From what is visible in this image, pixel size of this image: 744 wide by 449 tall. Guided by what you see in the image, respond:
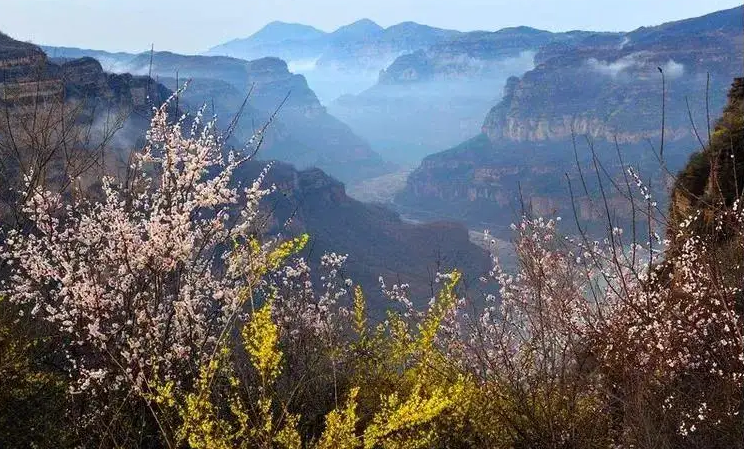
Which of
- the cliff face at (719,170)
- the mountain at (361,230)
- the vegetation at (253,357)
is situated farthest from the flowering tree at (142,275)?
the mountain at (361,230)

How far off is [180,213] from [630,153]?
682 ft

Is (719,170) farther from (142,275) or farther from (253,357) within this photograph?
(142,275)

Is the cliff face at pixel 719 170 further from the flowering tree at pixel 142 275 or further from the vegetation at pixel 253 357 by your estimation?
the flowering tree at pixel 142 275

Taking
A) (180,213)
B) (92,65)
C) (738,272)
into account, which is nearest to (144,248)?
(180,213)

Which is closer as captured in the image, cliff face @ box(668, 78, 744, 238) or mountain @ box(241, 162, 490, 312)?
cliff face @ box(668, 78, 744, 238)

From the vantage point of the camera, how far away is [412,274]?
10312 centimetres

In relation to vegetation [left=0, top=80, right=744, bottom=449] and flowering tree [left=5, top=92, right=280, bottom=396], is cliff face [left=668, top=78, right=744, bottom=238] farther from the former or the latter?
flowering tree [left=5, top=92, right=280, bottom=396]

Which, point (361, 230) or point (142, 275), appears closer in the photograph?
point (142, 275)

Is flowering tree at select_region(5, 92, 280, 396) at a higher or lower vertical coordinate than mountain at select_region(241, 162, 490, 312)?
higher

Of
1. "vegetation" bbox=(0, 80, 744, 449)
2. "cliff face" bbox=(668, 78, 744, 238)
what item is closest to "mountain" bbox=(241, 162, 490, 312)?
"cliff face" bbox=(668, 78, 744, 238)

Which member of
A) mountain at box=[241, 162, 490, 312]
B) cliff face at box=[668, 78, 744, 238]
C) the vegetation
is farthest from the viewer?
mountain at box=[241, 162, 490, 312]

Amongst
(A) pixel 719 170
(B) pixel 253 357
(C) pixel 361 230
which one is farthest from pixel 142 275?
(C) pixel 361 230

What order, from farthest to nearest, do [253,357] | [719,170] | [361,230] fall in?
[361,230]
[719,170]
[253,357]

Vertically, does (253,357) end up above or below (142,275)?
below
